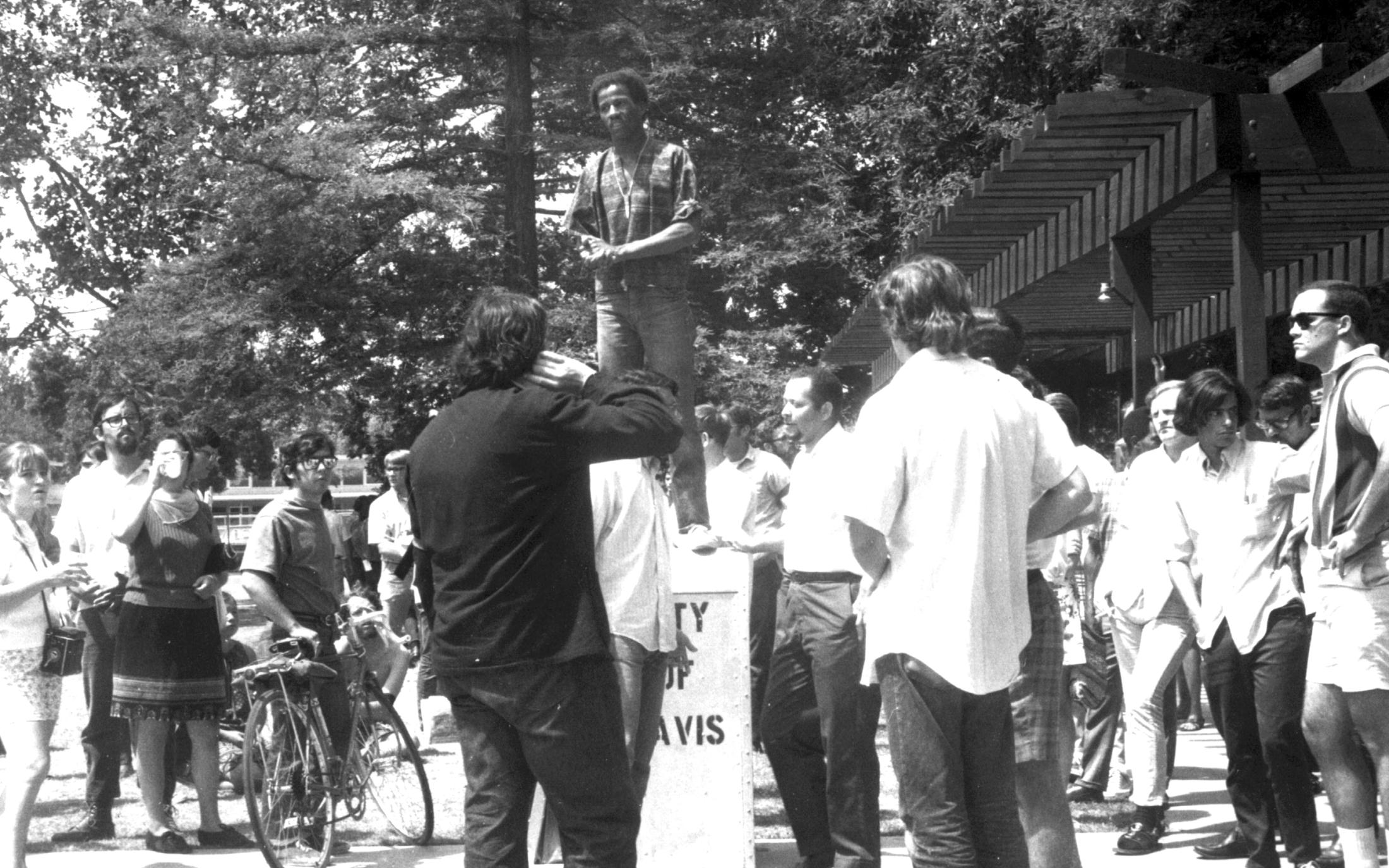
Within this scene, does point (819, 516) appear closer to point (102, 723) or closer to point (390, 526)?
point (102, 723)

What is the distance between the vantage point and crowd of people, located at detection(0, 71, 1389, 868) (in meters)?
4.13

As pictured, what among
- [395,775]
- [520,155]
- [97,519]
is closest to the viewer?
[395,775]

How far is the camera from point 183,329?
23.5 m

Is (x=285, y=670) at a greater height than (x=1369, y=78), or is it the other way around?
(x=1369, y=78)

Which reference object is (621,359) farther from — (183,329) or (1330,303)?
(183,329)

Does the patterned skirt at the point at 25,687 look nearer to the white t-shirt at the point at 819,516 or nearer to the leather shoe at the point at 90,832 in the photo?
the leather shoe at the point at 90,832

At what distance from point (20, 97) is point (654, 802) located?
26215 mm

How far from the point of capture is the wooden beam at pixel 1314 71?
7500 millimetres

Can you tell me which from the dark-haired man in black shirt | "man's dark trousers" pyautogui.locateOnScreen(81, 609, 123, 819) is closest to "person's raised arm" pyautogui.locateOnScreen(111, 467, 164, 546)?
"man's dark trousers" pyautogui.locateOnScreen(81, 609, 123, 819)

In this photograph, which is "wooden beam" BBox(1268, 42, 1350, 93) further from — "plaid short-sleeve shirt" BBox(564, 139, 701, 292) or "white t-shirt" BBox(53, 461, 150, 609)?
"white t-shirt" BBox(53, 461, 150, 609)

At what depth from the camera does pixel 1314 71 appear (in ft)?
25.0

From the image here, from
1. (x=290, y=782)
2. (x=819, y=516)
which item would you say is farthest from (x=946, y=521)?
(x=290, y=782)

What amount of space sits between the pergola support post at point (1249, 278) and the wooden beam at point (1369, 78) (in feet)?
1.94

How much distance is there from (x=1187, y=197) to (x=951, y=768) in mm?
5611
